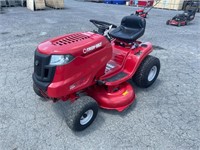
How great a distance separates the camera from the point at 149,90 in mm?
3486

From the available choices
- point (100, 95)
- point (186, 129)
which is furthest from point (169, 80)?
point (100, 95)

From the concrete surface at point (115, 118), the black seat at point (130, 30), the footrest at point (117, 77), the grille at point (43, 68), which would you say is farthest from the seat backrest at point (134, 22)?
Result: the grille at point (43, 68)

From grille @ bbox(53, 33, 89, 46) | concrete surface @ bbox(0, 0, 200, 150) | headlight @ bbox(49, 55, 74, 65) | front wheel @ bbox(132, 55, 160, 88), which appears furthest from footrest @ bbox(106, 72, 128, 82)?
headlight @ bbox(49, 55, 74, 65)

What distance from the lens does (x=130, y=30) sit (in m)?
3.35

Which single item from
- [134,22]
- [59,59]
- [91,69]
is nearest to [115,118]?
[91,69]

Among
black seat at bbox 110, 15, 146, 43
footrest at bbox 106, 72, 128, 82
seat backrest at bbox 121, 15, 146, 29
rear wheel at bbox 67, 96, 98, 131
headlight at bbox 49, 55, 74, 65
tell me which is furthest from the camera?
seat backrest at bbox 121, 15, 146, 29

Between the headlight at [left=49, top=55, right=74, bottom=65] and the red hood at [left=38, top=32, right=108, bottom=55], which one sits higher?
the red hood at [left=38, top=32, right=108, bottom=55]

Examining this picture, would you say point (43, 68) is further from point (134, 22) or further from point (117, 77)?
point (134, 22)

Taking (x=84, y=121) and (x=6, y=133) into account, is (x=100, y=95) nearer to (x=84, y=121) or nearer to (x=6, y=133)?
(x=84, y=121)

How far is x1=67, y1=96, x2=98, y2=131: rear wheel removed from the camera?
7.63 feet

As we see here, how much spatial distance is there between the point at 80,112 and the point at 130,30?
5.82ft

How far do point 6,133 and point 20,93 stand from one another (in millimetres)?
961

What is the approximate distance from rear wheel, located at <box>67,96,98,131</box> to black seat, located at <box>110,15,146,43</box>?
1.27 m

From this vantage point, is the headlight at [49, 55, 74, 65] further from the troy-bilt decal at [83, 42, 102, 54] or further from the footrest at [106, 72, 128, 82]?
the footrest at [106, 72, 128, 82]
